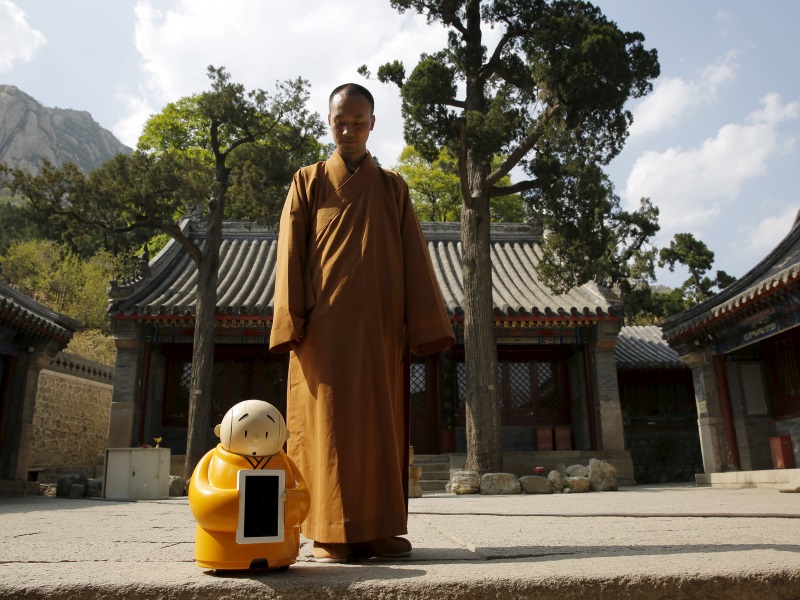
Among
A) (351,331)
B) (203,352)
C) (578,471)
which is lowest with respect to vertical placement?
A: (578,471)

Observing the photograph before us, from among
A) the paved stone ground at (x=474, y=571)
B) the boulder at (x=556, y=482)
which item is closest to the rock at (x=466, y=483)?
the boulder at (x=556, y=482)

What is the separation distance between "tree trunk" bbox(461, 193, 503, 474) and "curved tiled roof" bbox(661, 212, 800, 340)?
12.2 ft

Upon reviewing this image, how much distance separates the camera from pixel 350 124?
2.71 metres

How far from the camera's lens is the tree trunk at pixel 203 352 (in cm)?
1022

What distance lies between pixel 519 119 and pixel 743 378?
6383 mm

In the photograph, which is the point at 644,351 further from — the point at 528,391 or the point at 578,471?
the point at 578,471

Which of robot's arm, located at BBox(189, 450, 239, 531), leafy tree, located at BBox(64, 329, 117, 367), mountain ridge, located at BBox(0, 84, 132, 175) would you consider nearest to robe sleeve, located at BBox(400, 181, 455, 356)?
robot's arm, located at BBox(189, 450, 239, 531)

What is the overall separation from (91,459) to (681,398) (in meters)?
14.1

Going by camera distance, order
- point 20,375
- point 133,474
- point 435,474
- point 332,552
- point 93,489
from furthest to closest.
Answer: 1. point 435,474
2. point 20,375
3. point 93,489
4. point 133,474
5. point 332,552

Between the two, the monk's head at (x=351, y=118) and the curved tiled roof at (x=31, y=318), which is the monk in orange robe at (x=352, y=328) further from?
the curved tiled roof at (x=31, y=318)

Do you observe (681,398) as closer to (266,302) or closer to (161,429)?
(266,302)

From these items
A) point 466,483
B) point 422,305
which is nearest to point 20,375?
point 466,483

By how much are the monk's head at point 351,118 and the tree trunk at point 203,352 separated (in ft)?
27.2

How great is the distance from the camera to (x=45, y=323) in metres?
9.27
